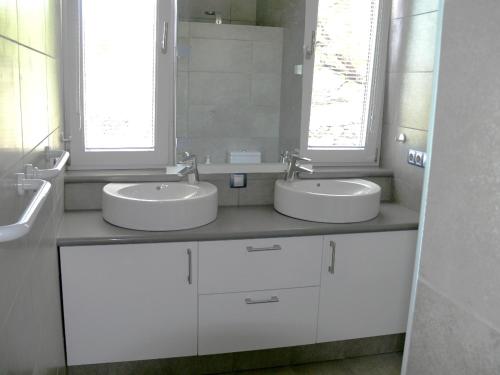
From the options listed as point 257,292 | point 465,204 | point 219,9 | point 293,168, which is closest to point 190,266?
point 257,292

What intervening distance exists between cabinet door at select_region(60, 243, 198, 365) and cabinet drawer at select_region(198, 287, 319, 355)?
0.07m

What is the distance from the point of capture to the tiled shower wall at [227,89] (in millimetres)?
2422

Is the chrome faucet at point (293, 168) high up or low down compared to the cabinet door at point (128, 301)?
up

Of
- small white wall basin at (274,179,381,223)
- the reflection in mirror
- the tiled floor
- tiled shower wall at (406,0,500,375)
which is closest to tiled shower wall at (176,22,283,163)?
the reflection in mirror

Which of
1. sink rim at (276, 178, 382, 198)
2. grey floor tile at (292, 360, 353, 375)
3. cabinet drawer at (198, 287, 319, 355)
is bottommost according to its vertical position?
grey floor tile at (292, 360, 353, 375)

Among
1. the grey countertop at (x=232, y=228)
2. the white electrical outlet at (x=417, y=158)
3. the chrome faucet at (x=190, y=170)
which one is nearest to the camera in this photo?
the grey countertop at (x=232, y=228)

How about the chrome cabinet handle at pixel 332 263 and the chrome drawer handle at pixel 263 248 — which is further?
the chrome cabinet handle at pixel 332 263

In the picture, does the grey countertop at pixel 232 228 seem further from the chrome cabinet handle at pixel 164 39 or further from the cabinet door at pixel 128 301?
the chrome cabinet handle at pixel 164 39

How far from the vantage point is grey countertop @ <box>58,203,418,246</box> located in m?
2.00

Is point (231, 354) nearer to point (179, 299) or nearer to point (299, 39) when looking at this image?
point (179, 299)

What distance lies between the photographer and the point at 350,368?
7.97 feet

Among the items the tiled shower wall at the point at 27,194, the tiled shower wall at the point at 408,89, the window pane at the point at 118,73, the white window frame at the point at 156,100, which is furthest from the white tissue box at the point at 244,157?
the tiled shower wall at the point at 27,194

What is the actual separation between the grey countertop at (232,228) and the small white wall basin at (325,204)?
30mm

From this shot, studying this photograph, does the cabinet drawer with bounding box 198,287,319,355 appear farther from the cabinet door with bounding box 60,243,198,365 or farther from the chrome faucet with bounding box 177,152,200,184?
the chrome faucet with bounding box 177,152,200,184
